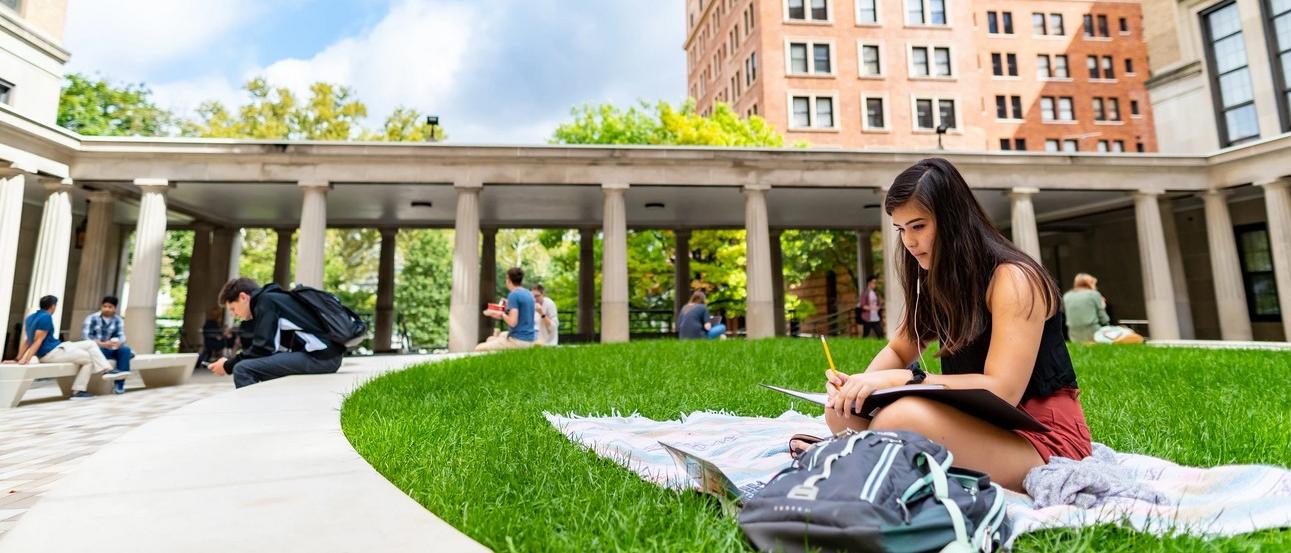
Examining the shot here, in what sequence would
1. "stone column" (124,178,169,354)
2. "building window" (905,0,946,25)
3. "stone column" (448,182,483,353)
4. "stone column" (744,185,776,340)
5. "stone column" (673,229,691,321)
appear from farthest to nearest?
"building window" (905,0,946,25) → "stone column" (673,229,691,321) → "stone column" (744,185,776,340) → "stone column" (448,182,483,353) → "stone column" (124,178,169,354)

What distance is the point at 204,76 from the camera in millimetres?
71188

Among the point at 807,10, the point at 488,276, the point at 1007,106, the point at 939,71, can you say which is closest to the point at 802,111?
the point at 807,10

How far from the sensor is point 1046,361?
2.36 m

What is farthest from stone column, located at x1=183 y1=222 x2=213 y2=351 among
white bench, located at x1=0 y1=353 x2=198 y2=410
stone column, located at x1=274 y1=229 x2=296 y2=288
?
white bench, located at x1=0 y1=353 x2=198 y2=410

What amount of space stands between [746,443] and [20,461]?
5442 mm

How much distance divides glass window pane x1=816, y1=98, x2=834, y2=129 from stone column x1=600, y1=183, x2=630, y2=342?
72.7ft

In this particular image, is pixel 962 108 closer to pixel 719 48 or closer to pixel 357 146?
pixel 719 48

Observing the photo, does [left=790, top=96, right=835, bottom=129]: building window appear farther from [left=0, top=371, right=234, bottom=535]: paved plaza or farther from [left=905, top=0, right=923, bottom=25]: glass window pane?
[left=0, top=371, right=234, bottom=535]: paved plaza

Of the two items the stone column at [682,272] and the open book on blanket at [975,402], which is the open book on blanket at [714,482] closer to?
the open book on blanket at [975,402]

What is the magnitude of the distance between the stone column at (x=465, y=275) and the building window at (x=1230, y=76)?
24982mm

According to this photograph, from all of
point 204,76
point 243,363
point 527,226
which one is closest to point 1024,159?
point 527,226

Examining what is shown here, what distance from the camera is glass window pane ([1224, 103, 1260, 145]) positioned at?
19.8 metres

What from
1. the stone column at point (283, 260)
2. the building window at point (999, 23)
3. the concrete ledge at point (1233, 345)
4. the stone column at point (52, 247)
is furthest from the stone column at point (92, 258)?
the building window at point (999, 23)

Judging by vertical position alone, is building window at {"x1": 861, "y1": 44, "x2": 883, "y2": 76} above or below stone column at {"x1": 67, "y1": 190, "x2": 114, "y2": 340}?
above
